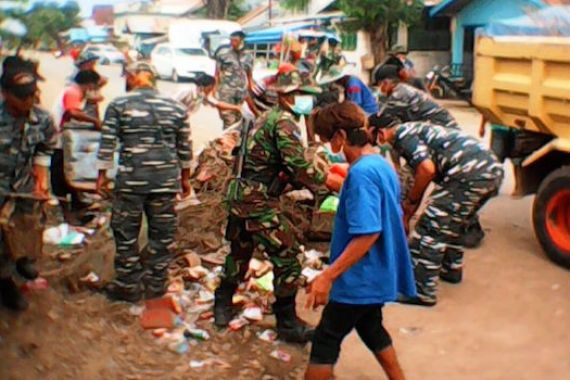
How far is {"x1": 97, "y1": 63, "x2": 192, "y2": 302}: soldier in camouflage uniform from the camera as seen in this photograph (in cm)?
463

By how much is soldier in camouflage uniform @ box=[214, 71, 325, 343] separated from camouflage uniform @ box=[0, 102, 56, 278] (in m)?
1.17

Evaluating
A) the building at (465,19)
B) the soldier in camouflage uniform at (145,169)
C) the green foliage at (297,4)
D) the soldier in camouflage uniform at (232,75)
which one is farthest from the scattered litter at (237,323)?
the green foliage at (297,4)

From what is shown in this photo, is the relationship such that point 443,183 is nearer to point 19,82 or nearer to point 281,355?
point 281,355

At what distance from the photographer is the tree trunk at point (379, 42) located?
24938mm

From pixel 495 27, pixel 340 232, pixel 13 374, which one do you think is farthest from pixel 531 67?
pixel 13 374

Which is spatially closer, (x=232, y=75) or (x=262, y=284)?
(x=262, y=284)

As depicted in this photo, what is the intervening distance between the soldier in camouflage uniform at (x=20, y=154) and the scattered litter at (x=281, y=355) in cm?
151

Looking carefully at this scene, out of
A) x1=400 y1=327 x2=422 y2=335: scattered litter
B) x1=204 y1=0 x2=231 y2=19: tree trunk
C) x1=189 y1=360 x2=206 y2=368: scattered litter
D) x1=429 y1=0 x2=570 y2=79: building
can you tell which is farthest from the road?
x1=204 y1=0 x2=231 y2=19: tree trunk

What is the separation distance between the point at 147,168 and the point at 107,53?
181 centimetres

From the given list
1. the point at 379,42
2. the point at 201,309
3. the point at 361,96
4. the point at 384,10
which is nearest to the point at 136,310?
the point at 201,309

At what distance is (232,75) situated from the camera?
32.0ft

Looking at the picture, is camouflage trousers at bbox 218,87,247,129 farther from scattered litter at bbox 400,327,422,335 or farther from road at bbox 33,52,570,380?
scattered litter at bbox 400,327,422,335

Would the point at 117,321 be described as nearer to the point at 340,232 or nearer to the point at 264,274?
the point at 264,274

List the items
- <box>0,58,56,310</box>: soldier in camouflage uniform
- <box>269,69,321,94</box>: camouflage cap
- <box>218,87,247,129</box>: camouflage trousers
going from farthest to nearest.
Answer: <box>218,87,247,129</box>: camouflage trousers
<box>269,69,321,94</box>: camouflage cap
<box>0,58,56,310</box>: soldier in camouflage uniform
